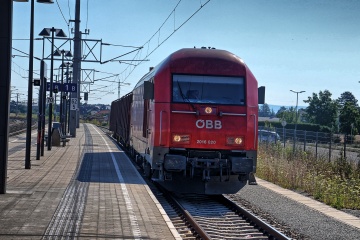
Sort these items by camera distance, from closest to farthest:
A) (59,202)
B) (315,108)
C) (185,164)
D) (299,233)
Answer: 1. (299,233)
2. (59,202)
3. (185,164)
4. (315,108)

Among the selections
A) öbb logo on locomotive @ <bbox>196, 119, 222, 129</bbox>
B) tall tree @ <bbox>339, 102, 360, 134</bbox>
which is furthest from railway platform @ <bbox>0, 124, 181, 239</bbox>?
tall tree @ <bbox>339, 102, 360, 134</bbox>

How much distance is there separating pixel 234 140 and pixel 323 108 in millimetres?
45403

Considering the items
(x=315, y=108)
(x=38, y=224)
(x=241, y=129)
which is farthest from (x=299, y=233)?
(x=315, y=108)

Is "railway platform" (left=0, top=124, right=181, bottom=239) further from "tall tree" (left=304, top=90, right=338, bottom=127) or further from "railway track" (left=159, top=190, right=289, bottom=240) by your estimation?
"tall tree" (left=304, top=90, right=338, bottom=127)

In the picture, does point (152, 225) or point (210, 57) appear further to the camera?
point (210, 57)

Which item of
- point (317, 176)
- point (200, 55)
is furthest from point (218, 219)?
point (317, 176)

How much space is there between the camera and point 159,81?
1388 cm

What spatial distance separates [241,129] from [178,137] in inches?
59.9

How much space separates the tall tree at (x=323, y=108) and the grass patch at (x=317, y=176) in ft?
100

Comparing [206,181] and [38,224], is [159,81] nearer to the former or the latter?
[206,181]

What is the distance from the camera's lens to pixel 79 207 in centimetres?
1117

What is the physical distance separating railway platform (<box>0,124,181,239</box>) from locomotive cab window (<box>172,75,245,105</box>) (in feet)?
8.31

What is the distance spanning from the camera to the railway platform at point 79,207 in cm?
887

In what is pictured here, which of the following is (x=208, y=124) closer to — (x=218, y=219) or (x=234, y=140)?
(x=234, y=140)
